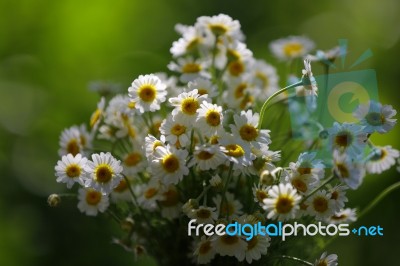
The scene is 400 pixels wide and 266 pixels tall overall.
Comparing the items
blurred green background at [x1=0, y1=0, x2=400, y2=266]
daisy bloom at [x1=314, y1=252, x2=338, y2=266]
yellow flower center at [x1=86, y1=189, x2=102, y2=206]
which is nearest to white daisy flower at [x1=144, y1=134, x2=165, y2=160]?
yellow flower center at [x1=86, y1=189, x2=102, y2=206]

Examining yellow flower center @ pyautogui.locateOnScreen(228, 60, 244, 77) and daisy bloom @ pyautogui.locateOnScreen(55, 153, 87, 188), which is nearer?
daisy bloom @ pyautogui.locateOnScreen(55, 153, 87, 188)

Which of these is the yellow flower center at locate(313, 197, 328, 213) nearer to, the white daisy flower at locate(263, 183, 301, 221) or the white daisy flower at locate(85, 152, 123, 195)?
the white daisy flower at locate(263, 183, 301, 221)

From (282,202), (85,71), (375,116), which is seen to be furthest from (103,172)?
(85,71)

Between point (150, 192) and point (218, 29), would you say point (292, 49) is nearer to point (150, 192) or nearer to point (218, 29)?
point (218, 29)

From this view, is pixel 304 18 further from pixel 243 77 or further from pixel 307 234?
pixel 307 234

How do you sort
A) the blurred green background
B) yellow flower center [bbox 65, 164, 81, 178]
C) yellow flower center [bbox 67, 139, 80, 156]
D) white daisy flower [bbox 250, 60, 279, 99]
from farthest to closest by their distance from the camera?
the blurred green background, white daisy flower [bbox 250, 60, 279, 99], yellow flower center [bbox 67, 139, 80, 156], yellow flower center [bbox 65, 164, 81, 178]

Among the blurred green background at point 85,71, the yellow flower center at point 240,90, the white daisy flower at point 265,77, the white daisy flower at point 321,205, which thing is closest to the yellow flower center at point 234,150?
the white daisy flower at point 321,205

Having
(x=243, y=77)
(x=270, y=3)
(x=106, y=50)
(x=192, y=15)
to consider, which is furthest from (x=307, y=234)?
(x=270, y=3)
